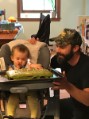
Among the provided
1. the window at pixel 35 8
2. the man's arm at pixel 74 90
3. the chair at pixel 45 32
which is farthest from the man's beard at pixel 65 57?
the window at pixel 35 8

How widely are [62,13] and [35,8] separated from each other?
782 millimetres

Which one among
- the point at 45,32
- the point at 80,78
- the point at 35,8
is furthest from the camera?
the point at 35,8

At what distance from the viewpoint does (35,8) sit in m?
7.34

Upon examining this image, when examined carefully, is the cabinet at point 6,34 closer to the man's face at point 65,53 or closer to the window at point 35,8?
the man's face at point 65,53

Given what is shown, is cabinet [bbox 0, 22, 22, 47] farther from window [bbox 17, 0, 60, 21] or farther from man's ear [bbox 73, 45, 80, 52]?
window [bbox 17, 0, 60, 21]

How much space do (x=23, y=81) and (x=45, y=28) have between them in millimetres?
3093

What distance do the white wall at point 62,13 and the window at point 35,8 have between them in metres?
0.14

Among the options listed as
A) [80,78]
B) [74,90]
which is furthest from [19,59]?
[74,90]

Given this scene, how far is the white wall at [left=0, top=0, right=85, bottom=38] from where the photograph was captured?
7246mm

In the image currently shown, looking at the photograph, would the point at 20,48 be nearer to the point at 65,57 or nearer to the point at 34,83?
the point at 65,57

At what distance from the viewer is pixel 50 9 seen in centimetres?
740

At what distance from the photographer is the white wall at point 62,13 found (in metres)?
7.25

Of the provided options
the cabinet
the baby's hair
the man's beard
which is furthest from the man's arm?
the cabinet

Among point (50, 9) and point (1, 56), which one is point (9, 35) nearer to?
point (1, 56)
